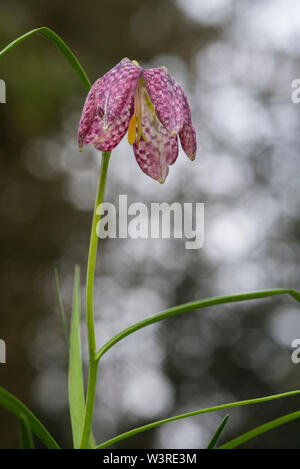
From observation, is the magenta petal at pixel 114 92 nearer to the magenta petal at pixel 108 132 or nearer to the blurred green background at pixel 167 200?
the magenta petal at pixel 108 132

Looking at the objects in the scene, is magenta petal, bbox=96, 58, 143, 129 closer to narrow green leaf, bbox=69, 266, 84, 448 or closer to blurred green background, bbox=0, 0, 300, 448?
narrow green leaf, bbox=69, 266, 84, 448

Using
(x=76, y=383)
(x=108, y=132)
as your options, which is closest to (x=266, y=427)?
(x=76, y=383)

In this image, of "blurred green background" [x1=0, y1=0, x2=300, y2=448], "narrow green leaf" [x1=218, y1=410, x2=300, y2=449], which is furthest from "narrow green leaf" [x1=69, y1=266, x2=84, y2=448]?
"blurred green background" [x1=0, y1=0, x2=300, y2=448]

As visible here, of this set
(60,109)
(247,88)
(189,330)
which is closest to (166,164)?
(60,109)

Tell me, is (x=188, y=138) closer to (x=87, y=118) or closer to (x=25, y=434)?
(x=87, y=118)

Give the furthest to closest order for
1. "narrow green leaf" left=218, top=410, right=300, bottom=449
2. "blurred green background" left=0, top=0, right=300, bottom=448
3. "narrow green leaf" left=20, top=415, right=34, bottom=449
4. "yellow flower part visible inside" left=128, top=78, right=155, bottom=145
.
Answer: "blurred green background" left=0, top=0, right=300, bottom=448 < "yellow flower part visible inside" left=128, top=78, right=155, bottom=145 < "narrow green leaf" left=218, top=410, right=300, bottom=449 < "narrow green leaf" left=20, top=415, right=34, bottom=449
